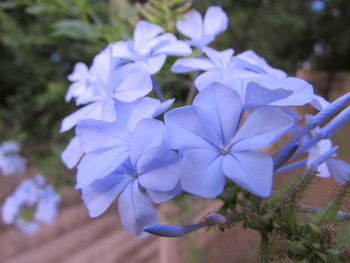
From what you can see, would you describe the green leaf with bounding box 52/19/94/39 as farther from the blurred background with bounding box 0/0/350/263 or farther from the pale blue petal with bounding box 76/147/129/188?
the pale blue petal with bounding box 76/147/129/188

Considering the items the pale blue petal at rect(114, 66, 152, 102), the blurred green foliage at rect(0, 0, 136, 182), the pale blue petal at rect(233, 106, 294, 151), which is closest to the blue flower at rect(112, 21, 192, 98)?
the pale blue petal at rect(114, 66, 152, 102)

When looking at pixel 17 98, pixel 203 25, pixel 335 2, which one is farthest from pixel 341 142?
pixel 335 2

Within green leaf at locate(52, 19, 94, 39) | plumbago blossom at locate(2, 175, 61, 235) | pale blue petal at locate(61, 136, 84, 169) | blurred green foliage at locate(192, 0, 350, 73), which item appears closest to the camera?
pale blue petal at locate(61, 136, 84, 169)

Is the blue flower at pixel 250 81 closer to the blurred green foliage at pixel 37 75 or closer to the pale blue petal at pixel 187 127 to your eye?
the pale blue petal at pixel 187 127

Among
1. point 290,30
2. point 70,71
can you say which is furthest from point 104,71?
point 290,30

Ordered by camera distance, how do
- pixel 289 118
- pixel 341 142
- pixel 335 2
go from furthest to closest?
pixel 335 2 < pixel 341 142 < pixel 289 118

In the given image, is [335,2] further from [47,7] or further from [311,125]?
[311,125]
